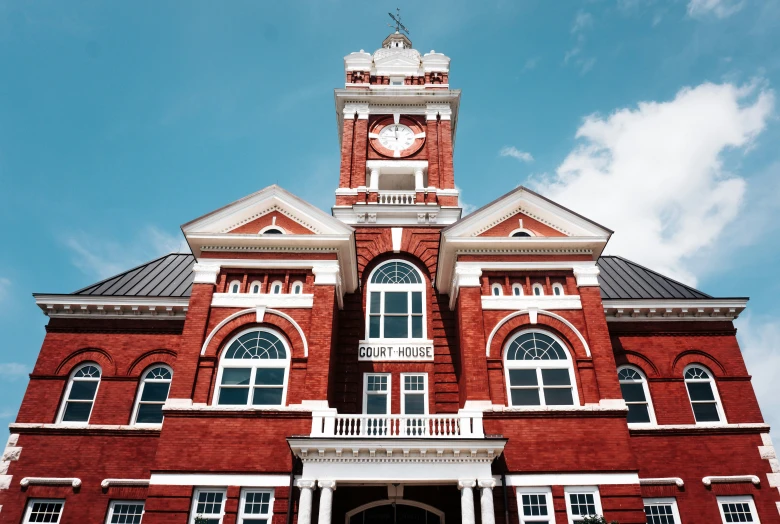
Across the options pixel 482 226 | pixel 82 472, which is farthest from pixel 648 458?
pixel 82 472

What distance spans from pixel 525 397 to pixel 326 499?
→ 24.4 ft

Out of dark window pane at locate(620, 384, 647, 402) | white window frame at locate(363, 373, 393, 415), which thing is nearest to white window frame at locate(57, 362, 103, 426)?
white window frame at locate(363, 373, 393, 415)

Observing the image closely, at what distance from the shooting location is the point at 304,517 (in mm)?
17156

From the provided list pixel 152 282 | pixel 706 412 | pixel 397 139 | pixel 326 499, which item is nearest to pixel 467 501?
pixel 326 499

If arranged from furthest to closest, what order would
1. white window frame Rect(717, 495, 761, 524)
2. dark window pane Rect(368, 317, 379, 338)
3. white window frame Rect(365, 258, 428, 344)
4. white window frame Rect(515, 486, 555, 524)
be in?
dark window pane Rect(368, 317, 379, 338), white window frame Rect(365, 258, 428, 344), white window frame Rect(717, 495, 761, 524), white window frame Rect(515, 486, 555, 524)

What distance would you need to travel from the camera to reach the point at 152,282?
2667 centimetres

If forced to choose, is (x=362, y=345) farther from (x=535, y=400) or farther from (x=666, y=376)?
(x=666, y=376)

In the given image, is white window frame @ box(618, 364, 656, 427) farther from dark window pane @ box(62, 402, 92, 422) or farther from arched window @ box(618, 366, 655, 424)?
dark window pane @ box(62, 402, 92, 422)

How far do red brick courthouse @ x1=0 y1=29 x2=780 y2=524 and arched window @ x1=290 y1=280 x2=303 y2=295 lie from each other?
187 mm

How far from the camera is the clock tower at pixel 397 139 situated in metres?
27.4

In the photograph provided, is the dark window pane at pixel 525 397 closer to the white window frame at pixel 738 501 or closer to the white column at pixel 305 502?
the white column at pixel 305 502

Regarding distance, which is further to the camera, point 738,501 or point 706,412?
point 706,412

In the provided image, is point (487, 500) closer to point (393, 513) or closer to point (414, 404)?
point (393, 513)

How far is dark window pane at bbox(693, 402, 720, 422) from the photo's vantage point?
2314 cm
